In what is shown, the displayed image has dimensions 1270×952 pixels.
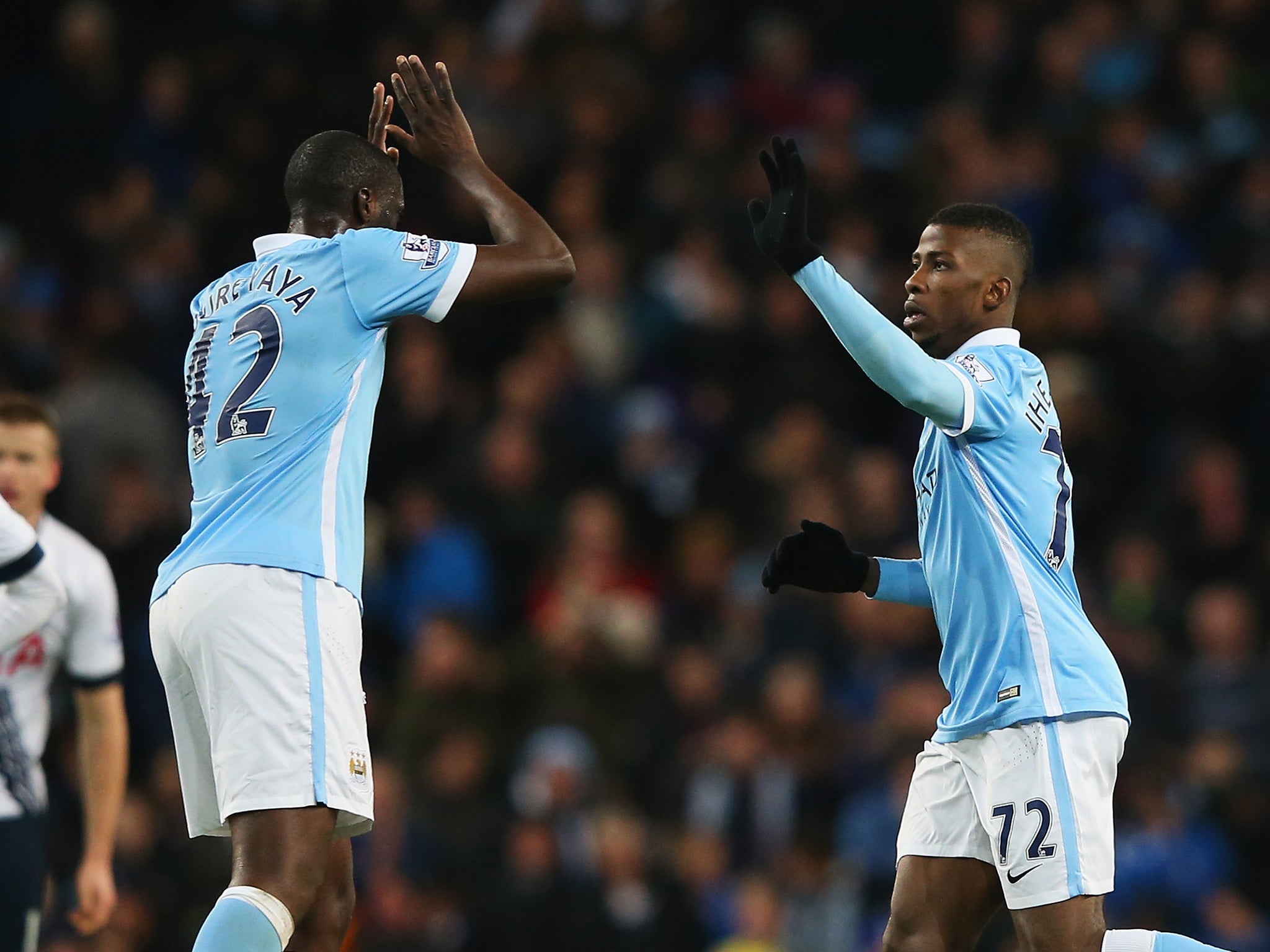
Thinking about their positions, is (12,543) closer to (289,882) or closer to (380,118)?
(289,882)

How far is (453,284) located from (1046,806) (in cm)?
209

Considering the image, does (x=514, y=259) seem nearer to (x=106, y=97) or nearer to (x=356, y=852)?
(x=356, y=852)

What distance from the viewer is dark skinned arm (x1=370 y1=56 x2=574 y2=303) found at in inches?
205

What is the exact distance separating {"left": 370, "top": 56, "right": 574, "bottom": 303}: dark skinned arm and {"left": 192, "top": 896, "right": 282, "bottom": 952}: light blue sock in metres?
1.70

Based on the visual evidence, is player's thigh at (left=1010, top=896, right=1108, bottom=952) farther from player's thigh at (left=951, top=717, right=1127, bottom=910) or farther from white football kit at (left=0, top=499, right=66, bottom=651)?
white football kit at (left=0, top=499, right=66, bottom=651)

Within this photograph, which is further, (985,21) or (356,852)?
(985,21)

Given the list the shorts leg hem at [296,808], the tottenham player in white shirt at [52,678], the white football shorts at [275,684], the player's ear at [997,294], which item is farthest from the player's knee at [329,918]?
the player's ear at [997,294]

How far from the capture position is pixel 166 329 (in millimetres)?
12078

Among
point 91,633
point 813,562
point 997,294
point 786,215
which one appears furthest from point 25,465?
point 997,294

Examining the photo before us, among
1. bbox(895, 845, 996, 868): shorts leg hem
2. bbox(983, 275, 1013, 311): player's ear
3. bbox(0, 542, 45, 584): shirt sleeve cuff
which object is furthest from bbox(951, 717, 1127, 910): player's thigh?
bbox(0, 542, 45, 584): shirt sleeve cuff

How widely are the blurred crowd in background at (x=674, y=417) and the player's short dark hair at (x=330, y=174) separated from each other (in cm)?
488

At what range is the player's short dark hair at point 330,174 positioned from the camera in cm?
528

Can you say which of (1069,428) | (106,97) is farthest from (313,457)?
(106,97)

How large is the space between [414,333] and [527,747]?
2.99 meters
